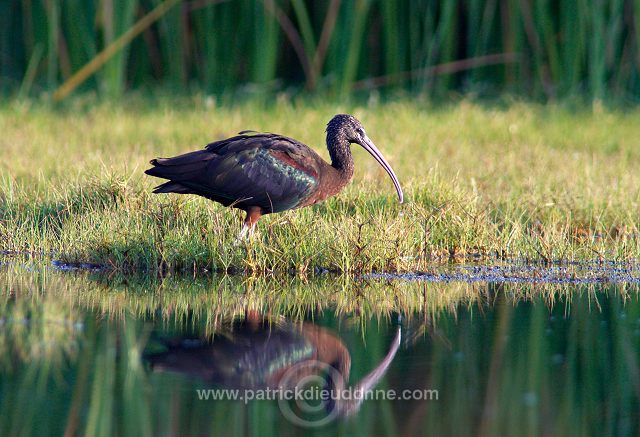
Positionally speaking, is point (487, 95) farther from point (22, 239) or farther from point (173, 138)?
point (22, 239)

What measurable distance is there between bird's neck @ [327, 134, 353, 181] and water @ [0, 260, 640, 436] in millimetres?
1089

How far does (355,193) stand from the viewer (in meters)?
9.42

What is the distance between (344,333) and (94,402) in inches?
65.2

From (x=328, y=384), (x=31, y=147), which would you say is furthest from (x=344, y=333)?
(x=31, y=147)

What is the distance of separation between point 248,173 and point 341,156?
87cm

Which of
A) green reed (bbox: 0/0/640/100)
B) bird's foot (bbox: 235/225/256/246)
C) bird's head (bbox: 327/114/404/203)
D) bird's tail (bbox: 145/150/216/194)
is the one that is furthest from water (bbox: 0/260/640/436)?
green reed (bbox: 0/0/640/100)

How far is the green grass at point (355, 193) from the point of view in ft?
25.8

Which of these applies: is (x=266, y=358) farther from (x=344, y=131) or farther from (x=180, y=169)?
(x=344, y=131)

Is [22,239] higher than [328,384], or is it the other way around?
[22,239]

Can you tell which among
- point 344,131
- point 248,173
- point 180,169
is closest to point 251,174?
point 248,173

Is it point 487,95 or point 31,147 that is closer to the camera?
point 31,147

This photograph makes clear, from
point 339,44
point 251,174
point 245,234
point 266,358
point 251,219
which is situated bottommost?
point 266,358

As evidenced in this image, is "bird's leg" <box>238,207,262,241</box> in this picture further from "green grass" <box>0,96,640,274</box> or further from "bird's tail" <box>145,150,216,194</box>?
"bird's tail" <box>145,150,216,194</box>

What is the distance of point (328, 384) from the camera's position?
17.8 ft
